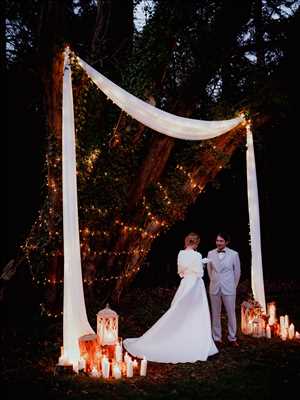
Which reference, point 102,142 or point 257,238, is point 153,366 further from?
point 102,142

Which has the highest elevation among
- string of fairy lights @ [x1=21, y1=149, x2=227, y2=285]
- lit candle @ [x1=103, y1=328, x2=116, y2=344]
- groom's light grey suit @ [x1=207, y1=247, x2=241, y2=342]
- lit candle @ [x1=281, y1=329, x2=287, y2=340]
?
string of fairy lights @ [x1=21, y1=149, x2=227, y2=285]

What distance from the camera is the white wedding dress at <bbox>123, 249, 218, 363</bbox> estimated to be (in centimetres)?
518

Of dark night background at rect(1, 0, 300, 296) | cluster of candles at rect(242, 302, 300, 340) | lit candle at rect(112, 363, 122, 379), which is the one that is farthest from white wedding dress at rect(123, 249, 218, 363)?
dark night background at rect(1, 0, 300, 296)

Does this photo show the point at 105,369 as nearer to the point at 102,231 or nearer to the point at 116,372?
the point at 116,372

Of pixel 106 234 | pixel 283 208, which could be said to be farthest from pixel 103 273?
pixel 283 208

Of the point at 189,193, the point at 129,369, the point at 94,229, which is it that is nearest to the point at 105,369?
the point at 129,369

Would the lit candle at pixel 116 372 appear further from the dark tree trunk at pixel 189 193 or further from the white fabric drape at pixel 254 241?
the dark tree trunk at pixel 189 193

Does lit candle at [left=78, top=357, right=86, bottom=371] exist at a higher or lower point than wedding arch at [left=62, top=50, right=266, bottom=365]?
lower

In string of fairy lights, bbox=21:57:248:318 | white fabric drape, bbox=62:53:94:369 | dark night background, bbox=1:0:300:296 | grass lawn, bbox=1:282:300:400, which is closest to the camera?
grass lawn, bbox=1:282:300:400

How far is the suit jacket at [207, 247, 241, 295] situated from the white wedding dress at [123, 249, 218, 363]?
0.48m

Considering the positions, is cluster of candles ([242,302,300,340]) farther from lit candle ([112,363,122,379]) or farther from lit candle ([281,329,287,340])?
lit candle ([112,363,122,379])

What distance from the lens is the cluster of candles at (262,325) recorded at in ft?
20.4

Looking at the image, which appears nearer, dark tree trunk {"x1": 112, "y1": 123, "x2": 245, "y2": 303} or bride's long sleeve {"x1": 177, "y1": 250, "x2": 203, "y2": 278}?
bride's long sleeve {"x1": 177, "y1": 250, "x2": 203, "y2": 278}

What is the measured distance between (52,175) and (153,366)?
279 cm
